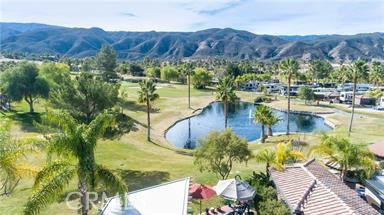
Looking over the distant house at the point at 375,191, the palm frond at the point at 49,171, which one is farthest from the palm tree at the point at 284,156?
the palm frond at the point at 49,171

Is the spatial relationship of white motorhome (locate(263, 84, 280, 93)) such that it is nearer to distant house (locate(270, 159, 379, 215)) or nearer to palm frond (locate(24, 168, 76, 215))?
distant house (locate(270, 159, 379, 215))

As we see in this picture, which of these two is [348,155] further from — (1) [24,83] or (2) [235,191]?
(1) [24,83]

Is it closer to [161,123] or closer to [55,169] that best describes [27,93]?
[161,123]

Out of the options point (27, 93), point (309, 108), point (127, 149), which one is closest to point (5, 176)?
point (127, 149)

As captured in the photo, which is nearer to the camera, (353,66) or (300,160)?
(300,160)

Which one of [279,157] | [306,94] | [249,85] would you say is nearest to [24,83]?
[279,157]

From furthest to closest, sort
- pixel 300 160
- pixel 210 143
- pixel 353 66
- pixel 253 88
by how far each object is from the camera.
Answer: pixel 253 88, pixel 353 66, pixel 300 160, pixel 210 143

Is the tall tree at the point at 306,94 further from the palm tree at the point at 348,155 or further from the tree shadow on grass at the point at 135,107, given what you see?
the palm tree at the point at 348,155
